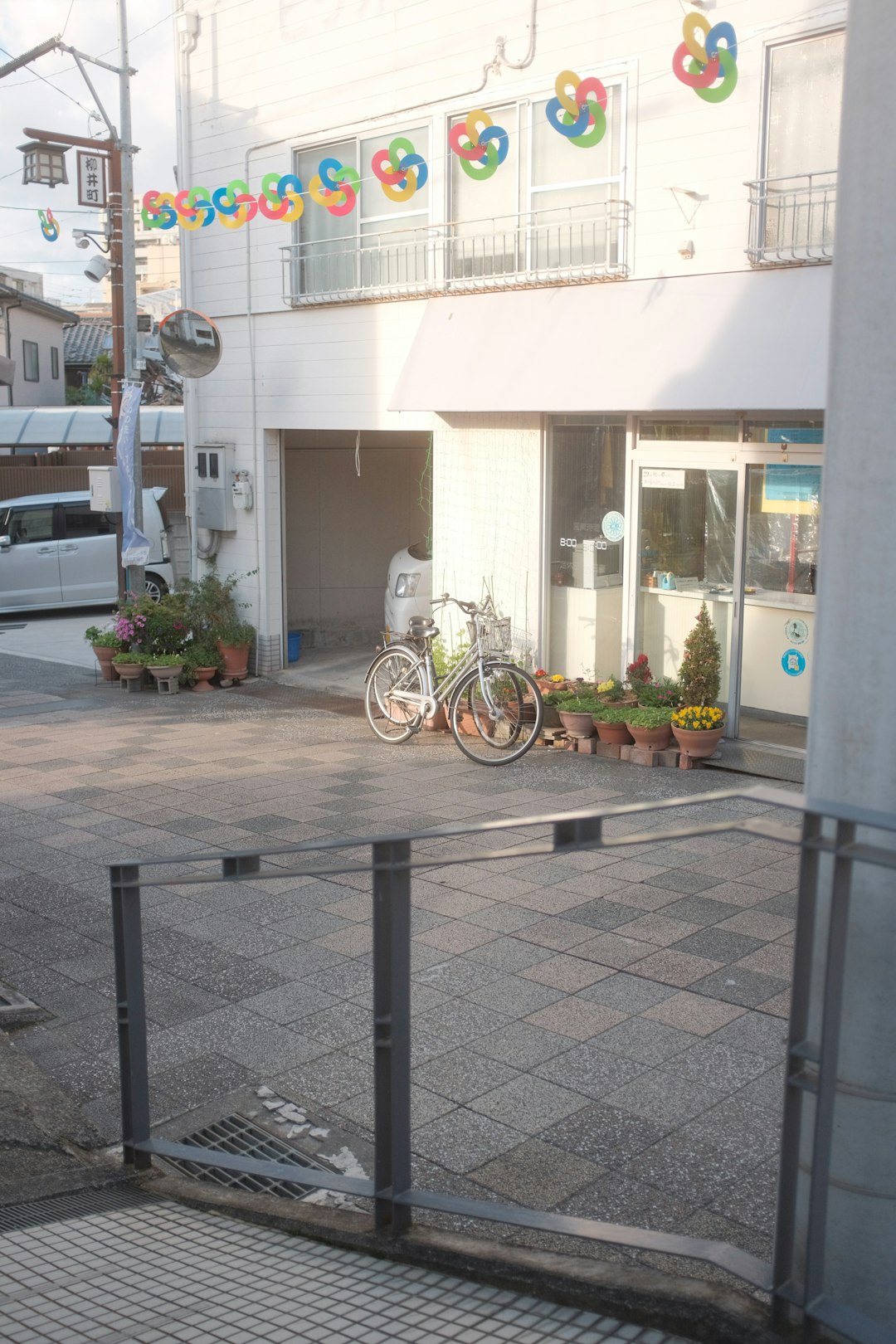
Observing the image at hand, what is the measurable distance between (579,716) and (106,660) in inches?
243

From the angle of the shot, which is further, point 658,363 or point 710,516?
point 710,516

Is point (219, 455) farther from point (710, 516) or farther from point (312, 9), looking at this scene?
point (710, 516)

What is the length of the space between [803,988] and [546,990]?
126 inches

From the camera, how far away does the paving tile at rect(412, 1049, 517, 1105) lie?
4.79m

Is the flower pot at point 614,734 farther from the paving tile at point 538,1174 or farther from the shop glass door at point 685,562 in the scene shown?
the paving tile at point 538,1174

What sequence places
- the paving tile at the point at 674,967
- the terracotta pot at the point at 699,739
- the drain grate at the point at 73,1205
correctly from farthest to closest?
the terracotta pot at the point at 699,739 → the paving tile at the point at 674,967 → the drain grate at the point at 73,1205

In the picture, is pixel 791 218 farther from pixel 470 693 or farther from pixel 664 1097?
pixel 664 1097

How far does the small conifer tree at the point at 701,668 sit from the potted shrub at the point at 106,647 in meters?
6.65

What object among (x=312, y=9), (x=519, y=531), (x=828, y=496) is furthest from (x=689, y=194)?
(x=828, y=496)

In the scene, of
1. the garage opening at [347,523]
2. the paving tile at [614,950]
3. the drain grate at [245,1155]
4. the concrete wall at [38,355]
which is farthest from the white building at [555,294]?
the concrete wall at [38,355]

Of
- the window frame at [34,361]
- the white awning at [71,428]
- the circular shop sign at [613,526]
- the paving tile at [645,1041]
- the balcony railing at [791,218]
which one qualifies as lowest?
the paving tile at [645,1041]

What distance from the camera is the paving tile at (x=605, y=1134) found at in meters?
4.29

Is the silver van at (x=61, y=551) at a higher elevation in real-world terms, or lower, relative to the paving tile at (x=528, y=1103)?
higher

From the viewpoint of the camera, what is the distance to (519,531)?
452 inches
